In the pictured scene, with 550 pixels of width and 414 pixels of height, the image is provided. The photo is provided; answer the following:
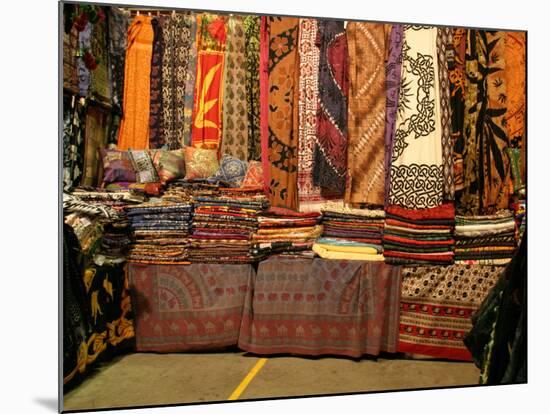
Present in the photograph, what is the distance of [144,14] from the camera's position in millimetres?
3264

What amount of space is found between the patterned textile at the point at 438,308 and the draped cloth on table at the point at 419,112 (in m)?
0.56

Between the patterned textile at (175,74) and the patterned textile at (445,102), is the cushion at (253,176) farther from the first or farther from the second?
the patterned textile at (445,102)

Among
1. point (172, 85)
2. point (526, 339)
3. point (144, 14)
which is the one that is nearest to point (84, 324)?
point (172, 85)

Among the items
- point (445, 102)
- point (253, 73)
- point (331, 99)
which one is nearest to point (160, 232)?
point (253, 73)

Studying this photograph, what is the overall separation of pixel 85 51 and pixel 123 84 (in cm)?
29

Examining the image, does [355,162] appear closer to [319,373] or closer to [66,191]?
[319,373]

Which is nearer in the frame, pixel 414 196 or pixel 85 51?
pixel 85 51

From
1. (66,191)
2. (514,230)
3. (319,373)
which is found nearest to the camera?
(66,191)

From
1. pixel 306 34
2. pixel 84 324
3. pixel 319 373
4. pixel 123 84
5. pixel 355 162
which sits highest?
pixel 306 34

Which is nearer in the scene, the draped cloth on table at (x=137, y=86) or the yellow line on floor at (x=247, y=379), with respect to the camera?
the yellow line on floor at (x=247, y=379)

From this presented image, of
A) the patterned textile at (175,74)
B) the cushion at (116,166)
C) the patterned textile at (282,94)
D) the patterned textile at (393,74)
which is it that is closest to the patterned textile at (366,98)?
the patterned textile at (393,74)

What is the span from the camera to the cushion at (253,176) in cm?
337

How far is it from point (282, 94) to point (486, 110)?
1.13 meters

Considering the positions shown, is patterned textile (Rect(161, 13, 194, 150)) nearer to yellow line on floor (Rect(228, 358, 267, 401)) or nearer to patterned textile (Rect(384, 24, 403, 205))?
patterned textile (Rect(384, 24, 403, 205))
